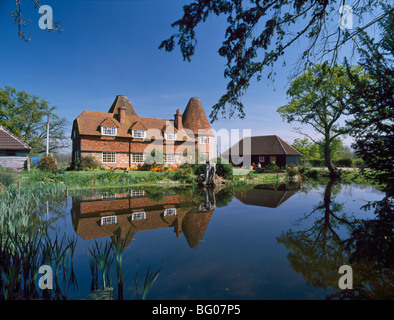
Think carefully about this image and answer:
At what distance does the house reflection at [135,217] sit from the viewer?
236 inches

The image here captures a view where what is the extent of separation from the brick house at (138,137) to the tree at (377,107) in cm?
2149

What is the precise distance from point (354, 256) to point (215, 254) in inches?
107

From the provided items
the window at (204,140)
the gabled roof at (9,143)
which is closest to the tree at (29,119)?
the gabled roof at (9,143)

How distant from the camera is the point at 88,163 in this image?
23.0 metres

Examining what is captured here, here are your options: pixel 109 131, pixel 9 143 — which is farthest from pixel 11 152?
pixel 109 131

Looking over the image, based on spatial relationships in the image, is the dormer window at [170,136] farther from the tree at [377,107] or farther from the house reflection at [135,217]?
the tree at [377,107]

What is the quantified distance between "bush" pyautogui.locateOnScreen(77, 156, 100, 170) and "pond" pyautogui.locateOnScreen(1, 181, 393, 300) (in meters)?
15.4

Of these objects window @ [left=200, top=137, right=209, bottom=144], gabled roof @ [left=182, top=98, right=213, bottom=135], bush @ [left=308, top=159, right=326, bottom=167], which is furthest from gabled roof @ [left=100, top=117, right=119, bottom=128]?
bush @ [left=308, top=159, right=326, bottom=167]

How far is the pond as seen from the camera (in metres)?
3.29

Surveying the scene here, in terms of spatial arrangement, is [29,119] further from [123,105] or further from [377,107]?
[377,107]

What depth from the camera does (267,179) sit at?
22.5 m
